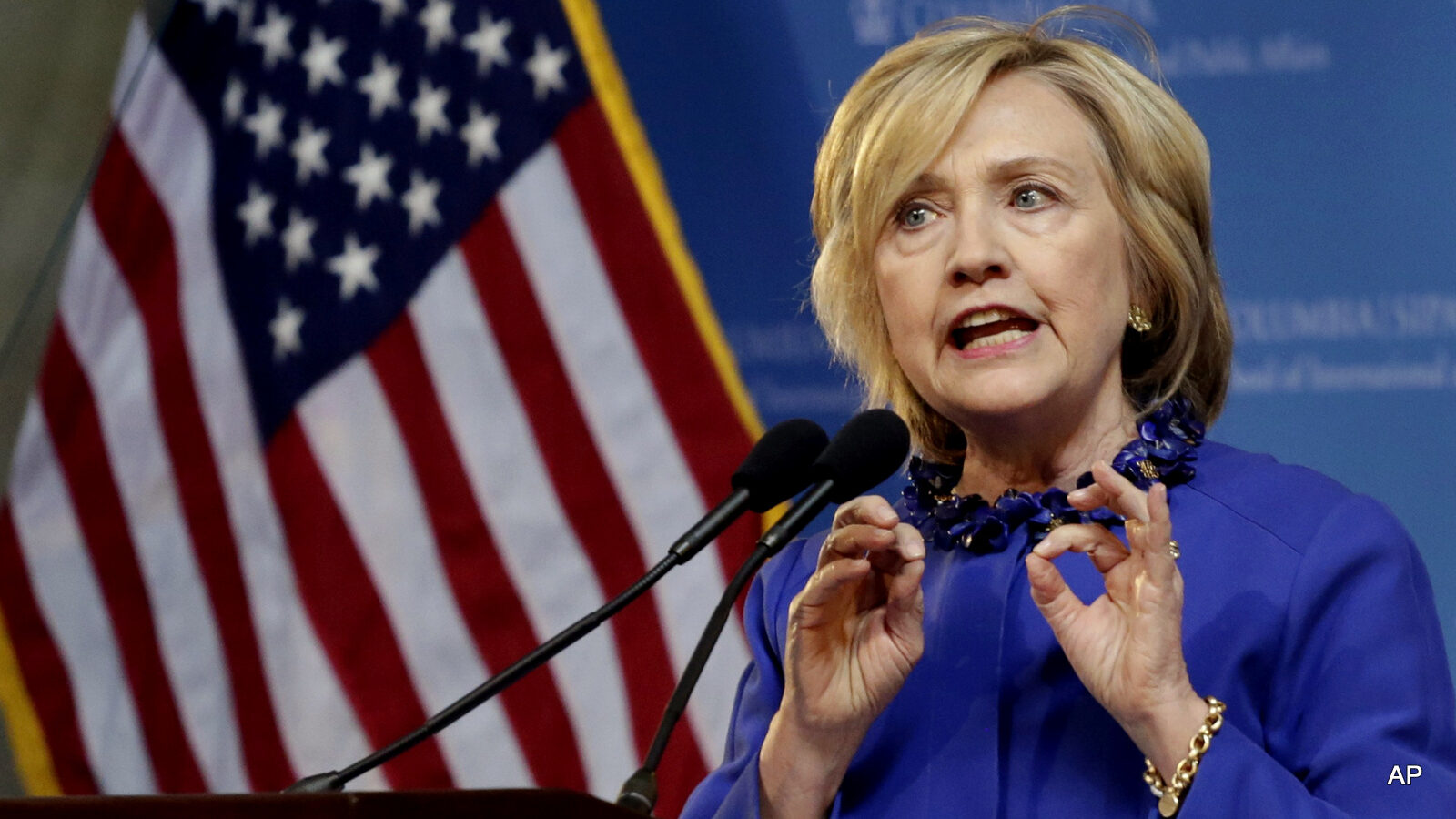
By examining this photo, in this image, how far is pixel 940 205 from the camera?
1.54 meters

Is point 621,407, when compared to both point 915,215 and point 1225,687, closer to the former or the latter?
point 915,215

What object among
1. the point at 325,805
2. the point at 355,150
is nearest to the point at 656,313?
the point at 355,150

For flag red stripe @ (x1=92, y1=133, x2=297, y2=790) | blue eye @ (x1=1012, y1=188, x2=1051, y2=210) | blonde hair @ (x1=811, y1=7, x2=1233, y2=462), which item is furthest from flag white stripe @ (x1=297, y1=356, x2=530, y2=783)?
blue eye @ (x1=1012, y1=188, x2=1051, y2=210)

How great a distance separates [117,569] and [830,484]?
223 centimetres

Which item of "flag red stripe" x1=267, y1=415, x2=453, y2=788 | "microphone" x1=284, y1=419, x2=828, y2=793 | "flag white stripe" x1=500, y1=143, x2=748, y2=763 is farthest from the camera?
"flag red stripe" x1=267, y1=415, x2=453, y2=788

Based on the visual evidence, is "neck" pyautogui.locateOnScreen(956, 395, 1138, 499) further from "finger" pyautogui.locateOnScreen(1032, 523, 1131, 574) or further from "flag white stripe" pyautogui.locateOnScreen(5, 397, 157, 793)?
"flag white stripe" pyautogui.locateOnScreen(5, 397, 157, 793)

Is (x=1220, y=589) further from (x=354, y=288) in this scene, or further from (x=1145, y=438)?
(x=354, y=288)

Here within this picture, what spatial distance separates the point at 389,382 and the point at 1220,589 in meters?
2.04

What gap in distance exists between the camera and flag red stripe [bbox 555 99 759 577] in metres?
2.88

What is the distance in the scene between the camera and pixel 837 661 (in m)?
1.42

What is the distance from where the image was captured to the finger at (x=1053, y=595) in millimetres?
1270

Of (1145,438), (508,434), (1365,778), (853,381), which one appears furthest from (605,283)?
(1365,778)

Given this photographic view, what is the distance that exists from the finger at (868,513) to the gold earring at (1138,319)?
15.9 inches

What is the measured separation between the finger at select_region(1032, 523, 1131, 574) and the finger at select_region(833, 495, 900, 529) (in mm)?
132
